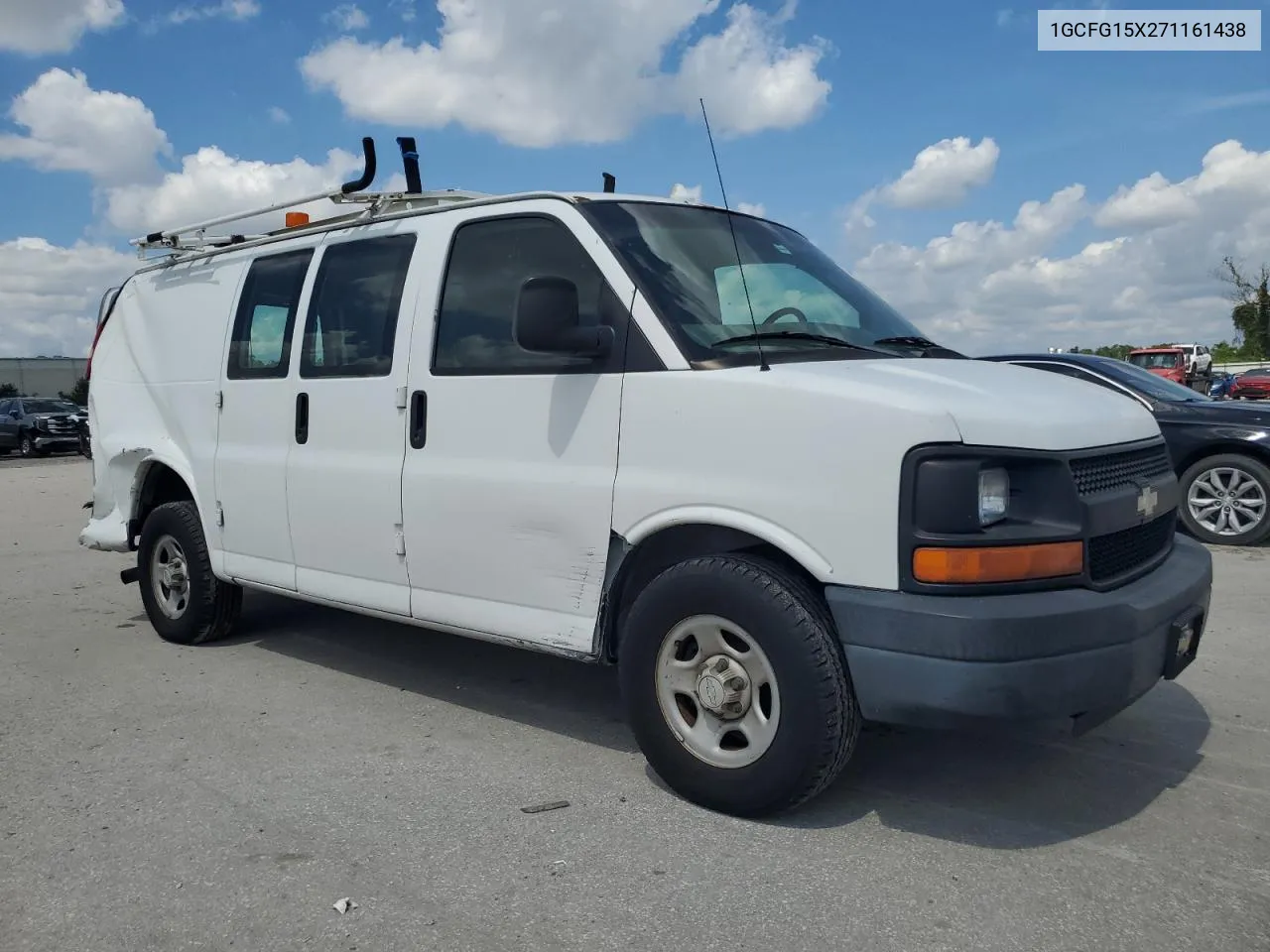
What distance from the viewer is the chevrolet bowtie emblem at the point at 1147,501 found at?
347 centimetres

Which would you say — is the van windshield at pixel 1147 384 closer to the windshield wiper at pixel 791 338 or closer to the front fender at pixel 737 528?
the windshield wiper at pixel 791 338

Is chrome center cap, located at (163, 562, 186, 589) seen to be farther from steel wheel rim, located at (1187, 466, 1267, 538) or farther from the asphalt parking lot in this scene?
steel wheel rim, located at (1187, 466, 1267, 538)

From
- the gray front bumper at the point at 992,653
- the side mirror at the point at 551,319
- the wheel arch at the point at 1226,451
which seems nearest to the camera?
the gray front bumper at the point at 992,653

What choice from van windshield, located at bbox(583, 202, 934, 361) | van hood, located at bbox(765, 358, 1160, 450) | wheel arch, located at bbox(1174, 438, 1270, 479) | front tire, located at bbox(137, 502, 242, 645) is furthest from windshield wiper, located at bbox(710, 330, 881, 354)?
wheel arch, located at bbox(1174, 438, 1270, 479)

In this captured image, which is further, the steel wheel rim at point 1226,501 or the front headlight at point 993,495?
the steel wheel rim at point 1226,501

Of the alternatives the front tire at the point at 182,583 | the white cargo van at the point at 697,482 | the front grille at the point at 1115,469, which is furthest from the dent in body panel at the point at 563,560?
the front tire at the point at 182,583

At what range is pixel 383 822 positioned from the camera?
11.5ft

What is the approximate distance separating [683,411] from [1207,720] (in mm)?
2669

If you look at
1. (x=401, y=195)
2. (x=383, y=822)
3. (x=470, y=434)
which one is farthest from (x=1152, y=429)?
(x=401, y=195)

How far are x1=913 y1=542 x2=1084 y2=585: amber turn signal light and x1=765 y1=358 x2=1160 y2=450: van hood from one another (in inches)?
11.8

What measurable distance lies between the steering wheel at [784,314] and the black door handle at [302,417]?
222 cm

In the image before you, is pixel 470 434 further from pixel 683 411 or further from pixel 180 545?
pixel 180 545

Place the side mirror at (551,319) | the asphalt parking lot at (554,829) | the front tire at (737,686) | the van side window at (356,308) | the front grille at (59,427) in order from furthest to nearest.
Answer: the front grille at (59,427) → the van side window at (356,308) → the side mirror at (551,319) → the front tire at (737,686) → the asphalt parking lot at (554,829)

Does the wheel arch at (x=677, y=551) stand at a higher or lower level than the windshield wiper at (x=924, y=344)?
lower
